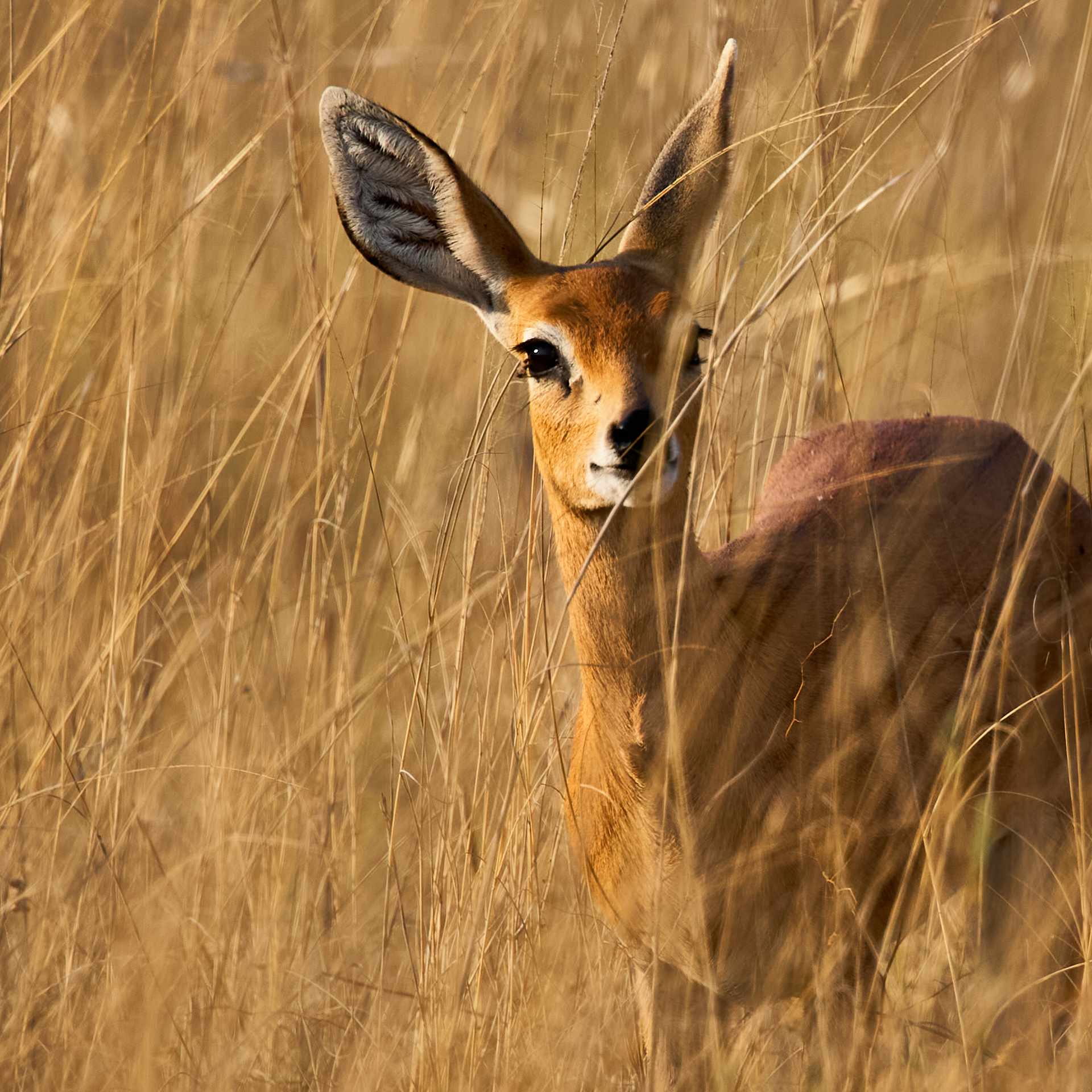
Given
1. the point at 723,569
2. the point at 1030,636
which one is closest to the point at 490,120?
the point at 723,569

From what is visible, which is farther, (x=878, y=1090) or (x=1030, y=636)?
(x=1030, y=636)

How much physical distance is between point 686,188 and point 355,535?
2.15 metres

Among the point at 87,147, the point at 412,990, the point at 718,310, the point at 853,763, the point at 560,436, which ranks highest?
the point at 87,147

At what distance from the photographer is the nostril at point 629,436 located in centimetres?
280

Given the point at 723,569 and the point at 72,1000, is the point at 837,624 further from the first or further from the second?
the point at 72,1000

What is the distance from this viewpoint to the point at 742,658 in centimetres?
307


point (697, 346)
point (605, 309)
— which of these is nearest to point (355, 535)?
point (697, 346)

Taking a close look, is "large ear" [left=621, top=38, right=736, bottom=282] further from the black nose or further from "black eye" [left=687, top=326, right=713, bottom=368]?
the black nose

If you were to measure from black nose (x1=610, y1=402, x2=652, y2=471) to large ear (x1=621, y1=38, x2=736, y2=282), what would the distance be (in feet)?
2.38

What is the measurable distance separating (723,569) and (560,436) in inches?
20.5

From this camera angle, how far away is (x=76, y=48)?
3898 mm

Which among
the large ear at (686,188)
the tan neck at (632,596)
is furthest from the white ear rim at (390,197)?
the tan neck at (632,596)

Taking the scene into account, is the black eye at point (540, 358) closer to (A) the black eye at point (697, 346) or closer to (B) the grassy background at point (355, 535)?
(B) the grassy background at point (355, 535)

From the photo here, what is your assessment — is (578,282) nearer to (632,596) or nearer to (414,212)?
(414,212)
